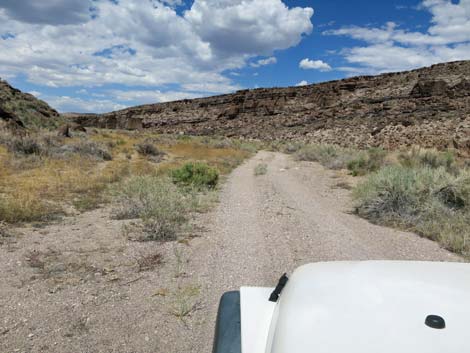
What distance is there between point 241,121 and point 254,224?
60.7 m

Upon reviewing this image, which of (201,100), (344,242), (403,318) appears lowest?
(344,242)

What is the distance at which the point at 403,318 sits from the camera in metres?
1.43

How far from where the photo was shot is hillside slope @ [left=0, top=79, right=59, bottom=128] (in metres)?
31.8

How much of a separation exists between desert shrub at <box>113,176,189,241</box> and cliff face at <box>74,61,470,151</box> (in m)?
14.8

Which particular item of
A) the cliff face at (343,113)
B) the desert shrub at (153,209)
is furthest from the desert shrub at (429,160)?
the desert shrub at (153,209)

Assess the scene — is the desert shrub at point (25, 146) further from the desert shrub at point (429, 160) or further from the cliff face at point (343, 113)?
the cliff face at point (343, 113)

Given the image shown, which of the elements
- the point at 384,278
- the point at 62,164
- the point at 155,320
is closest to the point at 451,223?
the point at 155,320

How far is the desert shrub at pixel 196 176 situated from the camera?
1134 cm

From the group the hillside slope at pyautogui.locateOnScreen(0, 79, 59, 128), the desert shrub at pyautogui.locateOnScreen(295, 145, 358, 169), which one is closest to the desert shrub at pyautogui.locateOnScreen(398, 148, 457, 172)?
the desert shrub at pyautogui.locateOnScreen(295, 145, 358, 169)

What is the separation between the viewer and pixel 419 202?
25.5ft

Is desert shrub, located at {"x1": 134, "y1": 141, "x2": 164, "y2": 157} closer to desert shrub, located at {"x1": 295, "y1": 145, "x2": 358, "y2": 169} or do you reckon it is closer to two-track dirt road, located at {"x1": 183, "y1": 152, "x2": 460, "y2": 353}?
desert shrub, located at {"x1": 295, "y1": 145, "x2": 358, "y2": 169}

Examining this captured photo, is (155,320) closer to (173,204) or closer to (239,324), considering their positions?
(239,324)

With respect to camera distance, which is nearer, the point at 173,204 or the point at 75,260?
the point at 75,260

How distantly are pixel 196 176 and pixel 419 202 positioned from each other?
241 inches
